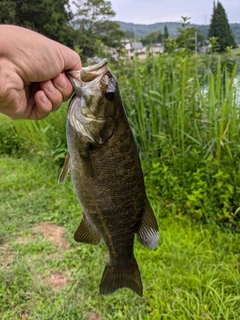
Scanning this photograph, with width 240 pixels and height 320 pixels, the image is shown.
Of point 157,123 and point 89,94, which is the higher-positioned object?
point 89,94

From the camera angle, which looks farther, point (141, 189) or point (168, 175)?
point (168, 175)

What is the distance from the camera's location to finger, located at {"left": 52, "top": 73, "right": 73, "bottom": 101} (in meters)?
1.44

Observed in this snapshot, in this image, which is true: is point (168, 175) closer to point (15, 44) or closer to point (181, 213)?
point (181, 213)

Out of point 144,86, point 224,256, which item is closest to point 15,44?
point 224,256

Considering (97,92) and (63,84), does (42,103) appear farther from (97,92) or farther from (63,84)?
(97,92)

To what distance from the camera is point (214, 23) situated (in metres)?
3.91

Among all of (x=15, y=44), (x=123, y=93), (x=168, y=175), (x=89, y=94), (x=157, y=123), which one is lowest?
(x=168, y=175)

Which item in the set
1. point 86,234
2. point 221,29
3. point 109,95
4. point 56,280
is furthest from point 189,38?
point 56,280

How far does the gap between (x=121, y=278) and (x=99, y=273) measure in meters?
1.01

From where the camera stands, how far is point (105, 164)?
1.38 m

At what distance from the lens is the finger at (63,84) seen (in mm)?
1439

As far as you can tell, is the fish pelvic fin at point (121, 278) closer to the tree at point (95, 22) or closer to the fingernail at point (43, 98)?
the fingernail at point (43, 98)

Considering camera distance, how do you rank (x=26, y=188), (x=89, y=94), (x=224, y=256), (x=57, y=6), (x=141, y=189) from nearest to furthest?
(x=89, y=94)
(x=141, y=189)
(x=224, y=256)
(x=26, y=188)
(x=57, y=6)

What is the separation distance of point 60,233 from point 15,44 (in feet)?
7.95
